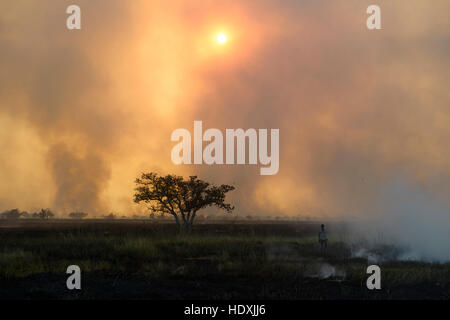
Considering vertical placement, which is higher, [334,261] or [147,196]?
[147,196]

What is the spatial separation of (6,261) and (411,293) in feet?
59.4

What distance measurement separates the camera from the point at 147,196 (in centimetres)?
4612

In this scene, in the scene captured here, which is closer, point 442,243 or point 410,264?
point 410,264

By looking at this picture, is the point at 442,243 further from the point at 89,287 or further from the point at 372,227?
the point at 89,287

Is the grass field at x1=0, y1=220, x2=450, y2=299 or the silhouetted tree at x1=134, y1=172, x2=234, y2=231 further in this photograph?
the silhouetted tree at x1=134, y1=172, x2=234, y2=231

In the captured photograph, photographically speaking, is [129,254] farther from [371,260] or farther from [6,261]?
[371,260]

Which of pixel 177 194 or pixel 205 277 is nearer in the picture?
pixel 205 277

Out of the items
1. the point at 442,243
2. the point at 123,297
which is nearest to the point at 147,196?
the point at 442,243

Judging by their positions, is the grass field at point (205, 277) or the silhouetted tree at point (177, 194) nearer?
the grass field at point (205, 277)

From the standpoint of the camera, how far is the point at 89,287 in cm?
1556
